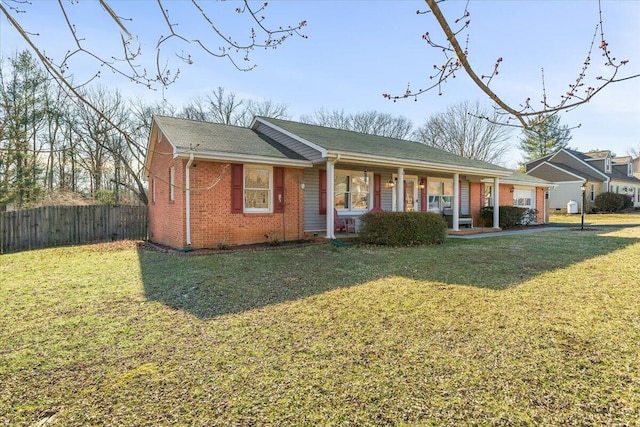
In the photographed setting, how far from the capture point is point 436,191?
16.0m

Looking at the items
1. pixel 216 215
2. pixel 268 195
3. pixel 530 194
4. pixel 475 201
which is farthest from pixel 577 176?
pixel 216 215

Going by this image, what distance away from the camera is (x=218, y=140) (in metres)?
10.4

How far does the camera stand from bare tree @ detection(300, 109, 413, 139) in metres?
37.1

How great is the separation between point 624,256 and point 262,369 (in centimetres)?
860

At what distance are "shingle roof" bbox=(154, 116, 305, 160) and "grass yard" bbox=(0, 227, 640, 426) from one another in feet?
13.9

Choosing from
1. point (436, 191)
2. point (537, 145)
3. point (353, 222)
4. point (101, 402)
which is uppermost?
point (537, 145)

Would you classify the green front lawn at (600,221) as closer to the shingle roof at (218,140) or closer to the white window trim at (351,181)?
the white window trim at (351,181)

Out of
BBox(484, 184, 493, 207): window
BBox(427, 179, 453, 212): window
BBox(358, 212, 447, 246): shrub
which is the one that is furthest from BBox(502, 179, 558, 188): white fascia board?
BBox(358, 212, 447, 246): shrub

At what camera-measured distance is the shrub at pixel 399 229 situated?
32.9 feet

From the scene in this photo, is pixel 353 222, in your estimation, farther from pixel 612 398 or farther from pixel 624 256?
pixel 612 398

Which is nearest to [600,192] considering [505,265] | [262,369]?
[505,265]

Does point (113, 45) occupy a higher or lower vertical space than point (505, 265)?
higher

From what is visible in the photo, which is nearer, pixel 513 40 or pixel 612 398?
pixel 612 398

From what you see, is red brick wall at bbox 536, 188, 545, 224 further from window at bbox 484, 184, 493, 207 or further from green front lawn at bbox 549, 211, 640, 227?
window at bbox 484, 184, 493, 207
